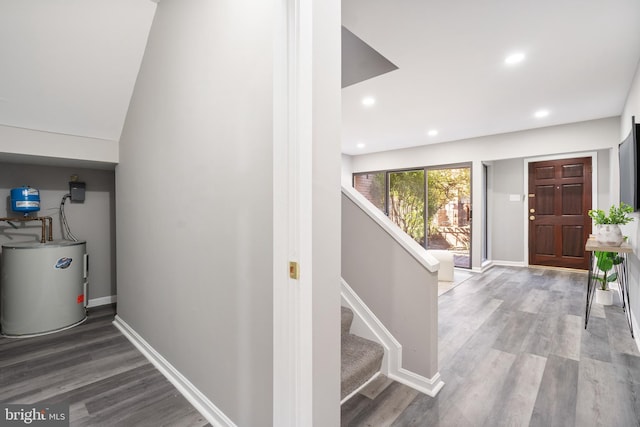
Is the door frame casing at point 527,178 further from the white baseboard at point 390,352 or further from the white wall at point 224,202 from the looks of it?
the white wall at point 224,202

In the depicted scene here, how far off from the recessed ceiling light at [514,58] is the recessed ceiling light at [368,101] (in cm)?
141

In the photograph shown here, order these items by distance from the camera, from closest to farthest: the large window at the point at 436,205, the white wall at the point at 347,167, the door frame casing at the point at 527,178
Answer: the door frame casing at the point at 527,178 → the large window at the point at 436,205 → the white wall at the point at 347,167

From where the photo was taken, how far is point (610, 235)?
2773 millimetres

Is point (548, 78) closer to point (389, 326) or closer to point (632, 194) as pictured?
point (632, 194)

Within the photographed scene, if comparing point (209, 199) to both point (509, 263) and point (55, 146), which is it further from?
point (509, 263)

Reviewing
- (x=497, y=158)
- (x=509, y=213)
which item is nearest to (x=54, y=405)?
(x=497, y=158)

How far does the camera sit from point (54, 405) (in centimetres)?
171

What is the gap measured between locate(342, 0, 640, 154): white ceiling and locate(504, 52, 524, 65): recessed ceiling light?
4 cm

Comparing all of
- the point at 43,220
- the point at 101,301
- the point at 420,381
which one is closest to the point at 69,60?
the point at 43,220

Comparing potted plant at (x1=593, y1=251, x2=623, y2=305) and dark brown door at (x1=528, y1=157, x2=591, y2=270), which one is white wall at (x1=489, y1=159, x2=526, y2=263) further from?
potted plant at (x1=593, y1=251, x2=623, y2=305)

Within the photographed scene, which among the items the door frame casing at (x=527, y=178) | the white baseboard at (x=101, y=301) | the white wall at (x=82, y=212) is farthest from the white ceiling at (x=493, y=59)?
the white baseboard at (x=101, y=301)

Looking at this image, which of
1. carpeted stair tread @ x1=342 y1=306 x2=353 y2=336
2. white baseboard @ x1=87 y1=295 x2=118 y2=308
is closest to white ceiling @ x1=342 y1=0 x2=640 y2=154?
carpeted stair tread @ x1=342 y1=306 x2=353 y2=336

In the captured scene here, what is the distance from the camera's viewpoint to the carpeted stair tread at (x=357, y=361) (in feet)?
5.69

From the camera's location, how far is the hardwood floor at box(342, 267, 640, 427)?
5.29ft
